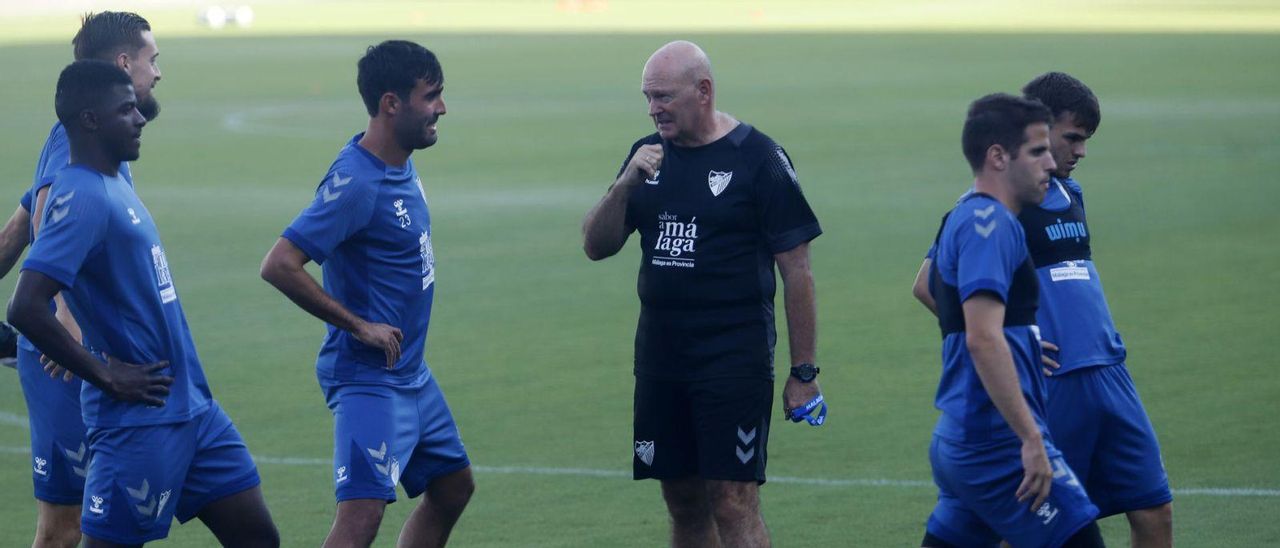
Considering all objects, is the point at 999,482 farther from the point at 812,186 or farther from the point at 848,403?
the point at 812,186

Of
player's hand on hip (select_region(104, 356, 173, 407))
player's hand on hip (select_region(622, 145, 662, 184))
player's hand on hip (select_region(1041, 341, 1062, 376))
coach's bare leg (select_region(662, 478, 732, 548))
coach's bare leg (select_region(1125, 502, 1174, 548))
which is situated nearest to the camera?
player's hand on hip (select_region(104, 356, 173, 407))

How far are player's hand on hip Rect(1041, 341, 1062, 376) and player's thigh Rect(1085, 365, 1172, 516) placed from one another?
173 mm

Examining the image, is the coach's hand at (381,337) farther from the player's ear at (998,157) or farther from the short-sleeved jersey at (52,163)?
the player's ear at (998,157)

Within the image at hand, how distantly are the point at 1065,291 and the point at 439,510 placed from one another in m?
2.45

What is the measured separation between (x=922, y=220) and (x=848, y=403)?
784 cm

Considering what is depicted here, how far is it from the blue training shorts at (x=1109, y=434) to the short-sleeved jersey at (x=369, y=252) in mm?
2326

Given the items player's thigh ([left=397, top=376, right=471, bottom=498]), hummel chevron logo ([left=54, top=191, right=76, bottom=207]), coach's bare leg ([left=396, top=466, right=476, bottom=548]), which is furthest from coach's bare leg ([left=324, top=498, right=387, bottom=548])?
hummel chevron logo ([left=54, top=191, right=76, bottom=207])

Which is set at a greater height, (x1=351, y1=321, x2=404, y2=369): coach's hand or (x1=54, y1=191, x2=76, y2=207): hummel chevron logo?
(x1=54, y1=191, x2=76, y2=207): hummel chevron logo

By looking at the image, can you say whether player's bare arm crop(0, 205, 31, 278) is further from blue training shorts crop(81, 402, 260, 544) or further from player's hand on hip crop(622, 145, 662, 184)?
player's hand on hip crop(622, 145, 662, 184)

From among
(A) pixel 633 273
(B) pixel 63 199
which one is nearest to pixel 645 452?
(B) pixel 63 199

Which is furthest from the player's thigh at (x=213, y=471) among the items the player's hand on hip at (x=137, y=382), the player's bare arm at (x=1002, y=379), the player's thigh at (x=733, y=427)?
the player's bare arm at (x=1002, y=379)

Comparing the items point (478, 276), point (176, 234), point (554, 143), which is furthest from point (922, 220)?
point (554, 143)

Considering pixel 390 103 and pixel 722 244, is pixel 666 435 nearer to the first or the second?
pixel 722 244

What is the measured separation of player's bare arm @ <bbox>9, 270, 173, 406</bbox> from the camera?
19.0 feet
